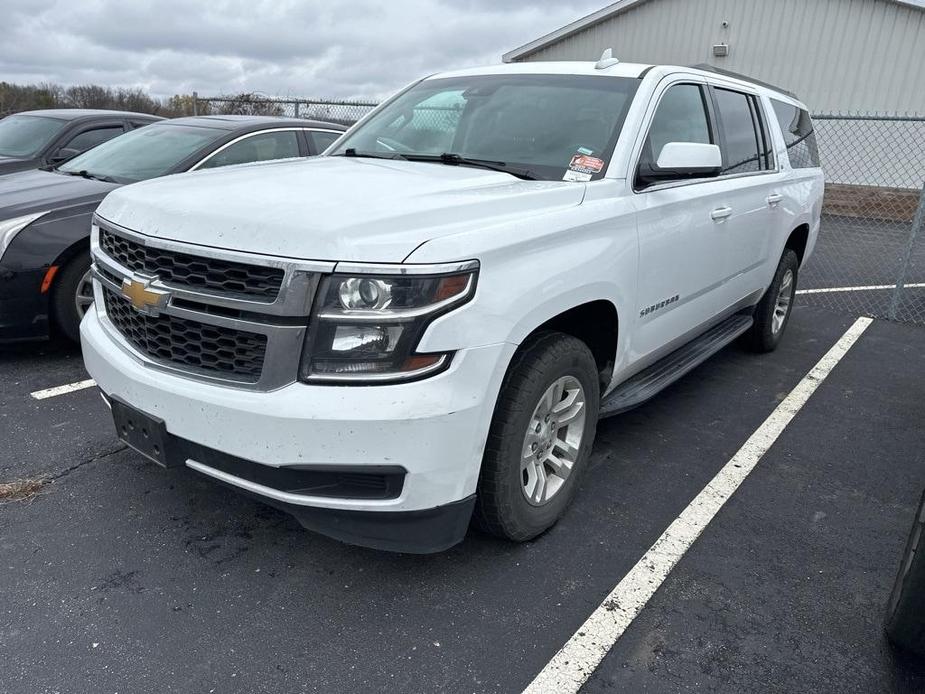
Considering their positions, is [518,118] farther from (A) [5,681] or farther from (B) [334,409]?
(A) [5,681]

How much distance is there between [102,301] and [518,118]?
205 centimetres

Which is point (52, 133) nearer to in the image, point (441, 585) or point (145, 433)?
point (145, 433)

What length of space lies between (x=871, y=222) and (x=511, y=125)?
45.1 ft

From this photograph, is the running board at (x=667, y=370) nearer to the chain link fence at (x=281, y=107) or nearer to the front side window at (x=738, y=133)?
the front side window at (x=738, y=133)

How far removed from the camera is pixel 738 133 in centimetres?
438

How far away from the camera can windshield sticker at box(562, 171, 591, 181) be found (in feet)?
9.76

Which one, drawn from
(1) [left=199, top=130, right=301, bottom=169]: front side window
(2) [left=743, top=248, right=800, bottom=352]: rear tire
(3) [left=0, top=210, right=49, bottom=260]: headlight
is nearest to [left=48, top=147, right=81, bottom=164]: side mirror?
(1) [left=199, top=130, right=301, bottom=169]: front side window

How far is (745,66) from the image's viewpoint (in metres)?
18.6

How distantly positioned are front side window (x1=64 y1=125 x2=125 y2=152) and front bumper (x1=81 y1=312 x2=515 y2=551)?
18.8 ft

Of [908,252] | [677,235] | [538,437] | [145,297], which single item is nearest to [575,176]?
[677,235]

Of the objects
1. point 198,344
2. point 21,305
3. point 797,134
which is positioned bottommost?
point 21,305

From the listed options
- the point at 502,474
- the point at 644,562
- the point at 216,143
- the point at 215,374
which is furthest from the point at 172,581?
the point at 216,143

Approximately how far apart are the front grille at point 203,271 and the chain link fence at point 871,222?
259 inches

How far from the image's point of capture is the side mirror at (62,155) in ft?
20.2
